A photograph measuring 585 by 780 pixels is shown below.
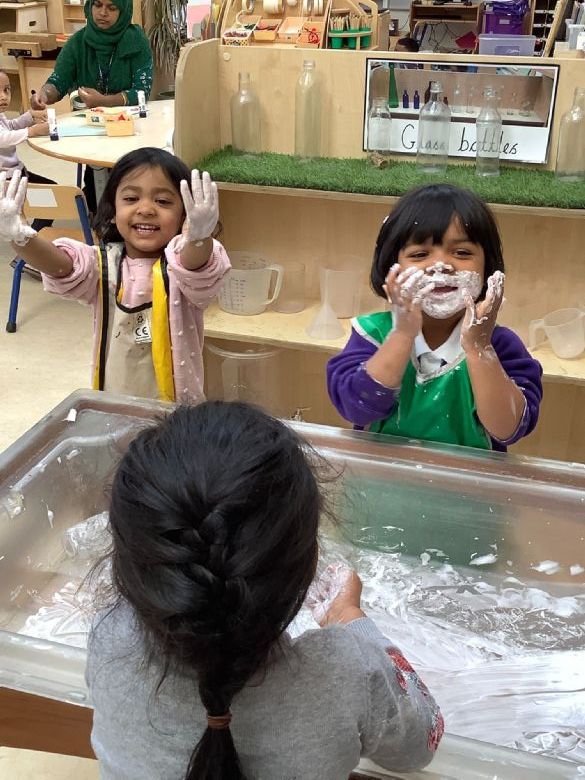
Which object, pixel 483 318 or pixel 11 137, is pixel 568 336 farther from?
pixel 11 137

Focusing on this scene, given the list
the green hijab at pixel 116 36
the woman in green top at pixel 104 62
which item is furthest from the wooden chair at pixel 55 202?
the green hijab at pixel 116 36

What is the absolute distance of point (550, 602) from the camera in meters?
1.21

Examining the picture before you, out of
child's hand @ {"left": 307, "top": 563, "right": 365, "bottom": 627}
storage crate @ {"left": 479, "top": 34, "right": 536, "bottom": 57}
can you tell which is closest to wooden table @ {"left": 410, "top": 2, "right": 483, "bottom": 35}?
storage crate @ {"left": 479, "top": 34, "right": 536, "bottom": 57}

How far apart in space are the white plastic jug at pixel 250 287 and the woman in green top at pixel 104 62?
2.02 m

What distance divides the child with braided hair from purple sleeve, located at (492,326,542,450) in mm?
657

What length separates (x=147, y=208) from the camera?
1.62m

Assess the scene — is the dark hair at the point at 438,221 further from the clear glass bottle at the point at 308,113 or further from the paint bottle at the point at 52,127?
the paint bottle at the point at 52,127

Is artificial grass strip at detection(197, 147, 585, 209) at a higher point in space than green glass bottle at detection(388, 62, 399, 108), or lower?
lower

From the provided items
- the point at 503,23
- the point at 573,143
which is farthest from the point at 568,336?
the point at 503,23

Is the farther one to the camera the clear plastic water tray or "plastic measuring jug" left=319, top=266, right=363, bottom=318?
"plastic measuring jug" left=319, top=266, right=363, bottom=318

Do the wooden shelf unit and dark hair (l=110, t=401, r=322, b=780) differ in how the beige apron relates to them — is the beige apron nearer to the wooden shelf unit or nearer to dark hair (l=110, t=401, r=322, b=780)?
the wooden shelf unit

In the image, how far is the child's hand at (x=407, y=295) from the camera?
4.13 feet

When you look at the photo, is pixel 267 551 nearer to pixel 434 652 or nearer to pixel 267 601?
pixel 267 601

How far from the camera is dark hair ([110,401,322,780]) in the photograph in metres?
0.63
